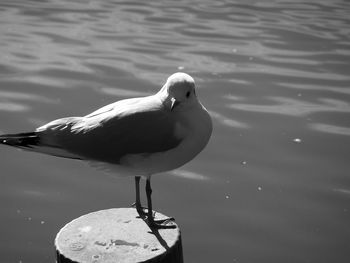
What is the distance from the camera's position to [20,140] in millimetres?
3324

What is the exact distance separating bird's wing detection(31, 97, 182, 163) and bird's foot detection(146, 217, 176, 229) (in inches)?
17.6

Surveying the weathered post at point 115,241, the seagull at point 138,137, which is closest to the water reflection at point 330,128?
the seagull at point 138,137

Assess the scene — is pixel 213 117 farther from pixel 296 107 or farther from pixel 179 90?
pixel 179 90

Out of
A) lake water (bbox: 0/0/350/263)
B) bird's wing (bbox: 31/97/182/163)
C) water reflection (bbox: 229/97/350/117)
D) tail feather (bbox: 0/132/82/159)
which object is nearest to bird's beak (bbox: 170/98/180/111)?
bird's wing (bbox: 31/97/182/163)

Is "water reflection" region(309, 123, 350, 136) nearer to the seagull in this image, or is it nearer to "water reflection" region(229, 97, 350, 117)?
"water reflection" region(229, 97, 350, 117)

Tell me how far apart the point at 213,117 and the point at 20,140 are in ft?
12.5

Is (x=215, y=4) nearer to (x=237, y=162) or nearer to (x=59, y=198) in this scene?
(x=237, y=162)

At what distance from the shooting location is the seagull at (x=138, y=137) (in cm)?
334

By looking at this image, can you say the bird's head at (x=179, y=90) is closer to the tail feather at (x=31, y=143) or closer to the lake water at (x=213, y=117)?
the tail feather at (x=31, y=143)

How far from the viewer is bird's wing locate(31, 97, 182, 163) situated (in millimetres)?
3344

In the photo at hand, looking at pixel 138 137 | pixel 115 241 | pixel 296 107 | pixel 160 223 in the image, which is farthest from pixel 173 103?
pixel 296 107

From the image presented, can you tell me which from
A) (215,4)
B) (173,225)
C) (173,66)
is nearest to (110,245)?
(173,225)

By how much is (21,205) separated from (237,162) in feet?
7.78

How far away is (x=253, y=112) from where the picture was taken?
7016 mm
